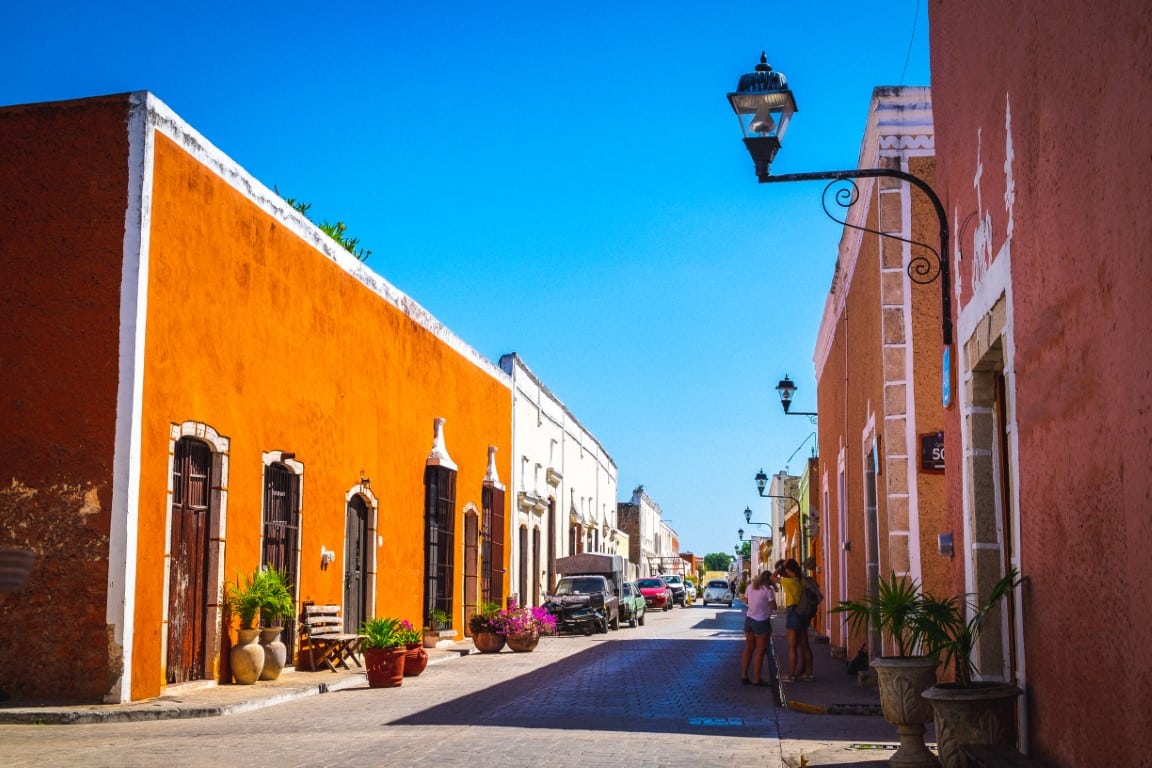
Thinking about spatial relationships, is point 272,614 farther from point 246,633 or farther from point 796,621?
point 796,621

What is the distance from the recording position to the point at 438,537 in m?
24.1

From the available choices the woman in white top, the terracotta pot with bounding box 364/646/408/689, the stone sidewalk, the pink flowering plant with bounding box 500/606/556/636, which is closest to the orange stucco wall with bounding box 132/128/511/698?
the stone sidewalk

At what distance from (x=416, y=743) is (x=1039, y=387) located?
217 inches

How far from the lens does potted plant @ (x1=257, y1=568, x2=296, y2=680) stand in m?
14.8

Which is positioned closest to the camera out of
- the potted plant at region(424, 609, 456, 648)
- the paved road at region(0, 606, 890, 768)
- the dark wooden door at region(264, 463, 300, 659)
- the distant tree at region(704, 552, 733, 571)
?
the paved road at region(0, 606, 890, 768)

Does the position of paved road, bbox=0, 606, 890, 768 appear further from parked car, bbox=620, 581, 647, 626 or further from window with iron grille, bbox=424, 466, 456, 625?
parked car, bbox=620, 581, 647, 626

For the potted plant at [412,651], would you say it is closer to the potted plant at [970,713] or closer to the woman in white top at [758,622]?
the woman in white top at [758,622]

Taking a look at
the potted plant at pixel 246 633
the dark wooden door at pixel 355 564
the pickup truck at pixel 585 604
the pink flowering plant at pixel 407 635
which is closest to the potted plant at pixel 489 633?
the dark wooden door at pixel 355 564

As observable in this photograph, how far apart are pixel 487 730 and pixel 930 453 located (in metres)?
5.75

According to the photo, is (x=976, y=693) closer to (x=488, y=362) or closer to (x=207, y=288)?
(x=207, y=288)

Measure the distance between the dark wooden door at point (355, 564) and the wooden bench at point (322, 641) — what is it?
1.69 metres

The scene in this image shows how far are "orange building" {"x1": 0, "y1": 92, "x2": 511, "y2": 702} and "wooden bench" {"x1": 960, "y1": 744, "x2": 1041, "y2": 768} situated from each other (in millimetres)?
8749

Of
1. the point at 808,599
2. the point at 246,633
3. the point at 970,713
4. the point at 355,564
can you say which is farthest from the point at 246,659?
the point at 970,713

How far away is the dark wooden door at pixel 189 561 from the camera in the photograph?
13562 mm
